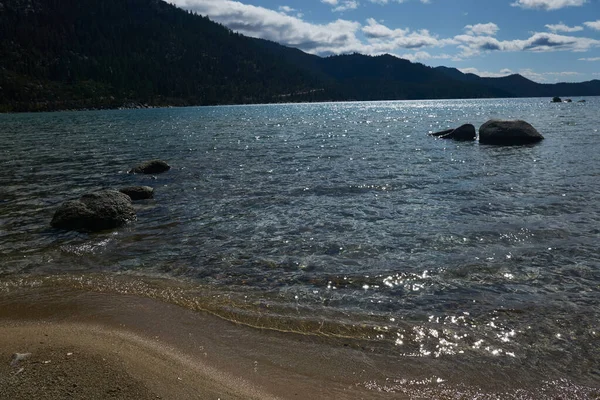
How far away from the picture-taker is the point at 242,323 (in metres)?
7.16

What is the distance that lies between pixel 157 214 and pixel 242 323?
9.06m

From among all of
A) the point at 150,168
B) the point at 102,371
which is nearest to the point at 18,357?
the point at 102,371

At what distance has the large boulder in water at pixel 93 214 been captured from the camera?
13.1m

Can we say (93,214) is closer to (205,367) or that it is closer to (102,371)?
(102,371)

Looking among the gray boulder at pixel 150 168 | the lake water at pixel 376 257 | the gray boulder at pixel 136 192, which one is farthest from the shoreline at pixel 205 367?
the gray boulder at pixel 150 168

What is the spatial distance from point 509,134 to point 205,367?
34932mm

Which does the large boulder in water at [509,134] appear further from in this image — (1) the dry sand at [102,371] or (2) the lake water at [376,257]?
(1) the dry sand at [102,371]

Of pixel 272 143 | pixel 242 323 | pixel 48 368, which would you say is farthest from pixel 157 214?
pixel 272 143

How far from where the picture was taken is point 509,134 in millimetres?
33750

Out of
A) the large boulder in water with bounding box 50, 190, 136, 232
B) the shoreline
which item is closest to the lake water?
the shoreline

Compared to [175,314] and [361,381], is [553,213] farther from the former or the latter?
[175,314]

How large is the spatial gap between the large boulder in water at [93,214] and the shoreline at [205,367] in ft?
20.6

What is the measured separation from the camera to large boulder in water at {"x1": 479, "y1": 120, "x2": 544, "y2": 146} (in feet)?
110

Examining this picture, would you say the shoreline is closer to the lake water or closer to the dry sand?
the dry sand
